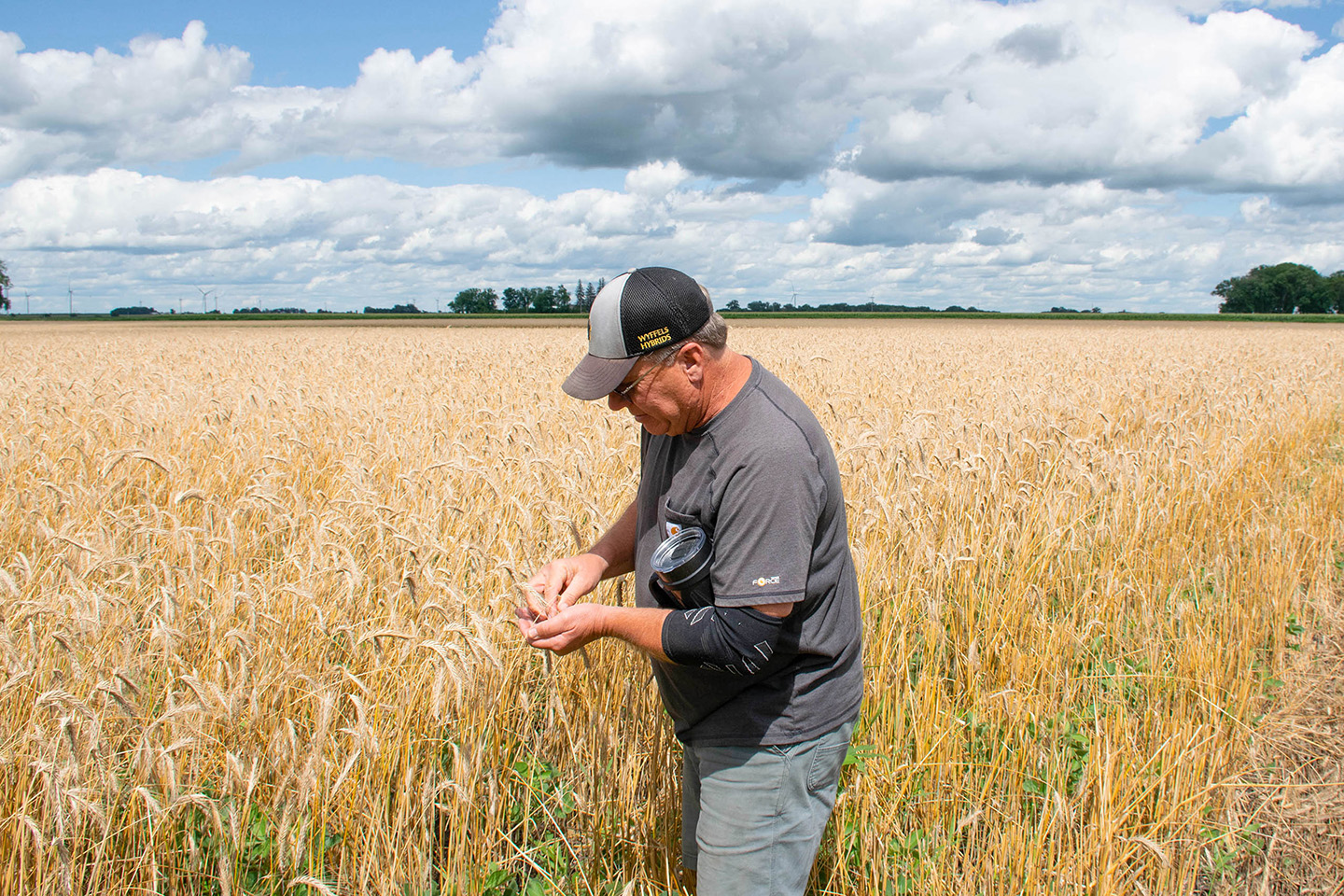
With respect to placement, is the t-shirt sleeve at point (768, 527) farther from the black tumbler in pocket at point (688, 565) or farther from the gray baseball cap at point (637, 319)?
the gray baseball cap at point (637, 319)

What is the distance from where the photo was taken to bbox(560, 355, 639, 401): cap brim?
1.87 meters

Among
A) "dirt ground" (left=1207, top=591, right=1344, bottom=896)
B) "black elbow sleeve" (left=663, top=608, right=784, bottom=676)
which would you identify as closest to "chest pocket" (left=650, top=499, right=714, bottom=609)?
"black elbow sleeve" (left=663, top=608, right=784, bottom=676)

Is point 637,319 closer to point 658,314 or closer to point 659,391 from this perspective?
point 658,314

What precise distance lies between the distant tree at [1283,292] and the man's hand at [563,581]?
141 meters

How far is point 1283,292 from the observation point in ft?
391

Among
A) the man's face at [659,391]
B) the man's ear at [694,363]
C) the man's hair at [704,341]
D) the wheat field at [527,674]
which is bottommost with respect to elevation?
the wheat field at [527,674]

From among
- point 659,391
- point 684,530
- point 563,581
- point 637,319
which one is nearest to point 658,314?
point 637,319

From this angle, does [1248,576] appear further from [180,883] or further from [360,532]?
[180,883]

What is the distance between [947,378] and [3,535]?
11256mm

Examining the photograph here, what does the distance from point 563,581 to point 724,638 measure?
752mm

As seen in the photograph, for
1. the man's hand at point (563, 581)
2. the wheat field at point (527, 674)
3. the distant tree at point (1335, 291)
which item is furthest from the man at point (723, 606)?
the distant tree at point (1335, 291)

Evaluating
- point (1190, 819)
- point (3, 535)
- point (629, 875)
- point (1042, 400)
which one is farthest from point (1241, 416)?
point (3, 535)

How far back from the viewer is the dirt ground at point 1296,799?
2703 millimetres

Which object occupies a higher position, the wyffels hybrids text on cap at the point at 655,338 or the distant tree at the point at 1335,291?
the distant tree at the point at 1335,291
